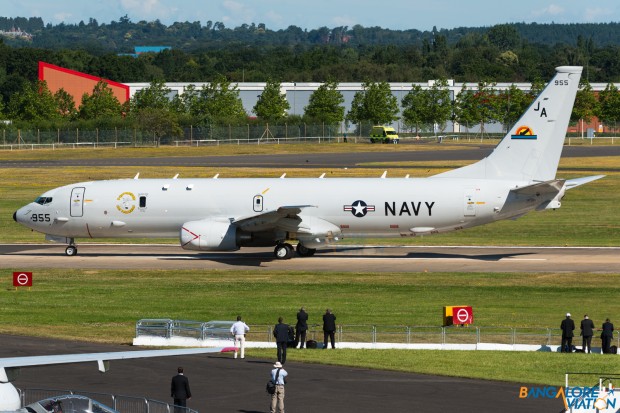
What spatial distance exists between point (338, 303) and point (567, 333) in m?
11.6

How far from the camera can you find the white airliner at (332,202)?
180 feet

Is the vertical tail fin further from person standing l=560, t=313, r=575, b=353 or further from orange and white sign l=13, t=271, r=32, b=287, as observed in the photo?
orange and white sign l=13, t=271, r=32, b=287

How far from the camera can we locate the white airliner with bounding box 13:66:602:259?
5472cm

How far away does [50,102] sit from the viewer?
15950cm

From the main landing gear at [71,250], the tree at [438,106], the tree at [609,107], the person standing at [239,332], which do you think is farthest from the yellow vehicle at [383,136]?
the person standing at [239,332]

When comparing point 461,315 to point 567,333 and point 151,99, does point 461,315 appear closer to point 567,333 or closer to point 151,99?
point 567,333

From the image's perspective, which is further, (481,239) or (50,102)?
(50,102)

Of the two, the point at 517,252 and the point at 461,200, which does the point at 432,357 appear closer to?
the point at 461,200

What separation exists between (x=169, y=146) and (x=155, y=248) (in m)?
85.8

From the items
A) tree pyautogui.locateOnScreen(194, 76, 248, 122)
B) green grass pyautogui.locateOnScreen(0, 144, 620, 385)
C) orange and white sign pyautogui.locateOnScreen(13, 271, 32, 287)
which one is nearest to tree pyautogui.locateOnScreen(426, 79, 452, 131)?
tree pyautogui.locateOnScreen(194, 76, 248, 122)

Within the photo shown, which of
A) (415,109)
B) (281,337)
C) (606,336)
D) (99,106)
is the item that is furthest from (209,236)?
(415,109)

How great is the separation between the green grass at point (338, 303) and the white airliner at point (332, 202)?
12.7 feet

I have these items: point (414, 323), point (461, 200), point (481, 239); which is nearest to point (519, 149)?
point (461, 200)

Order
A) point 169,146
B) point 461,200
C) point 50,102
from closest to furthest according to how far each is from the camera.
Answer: point 461,200
point 169,146
point 50,102
